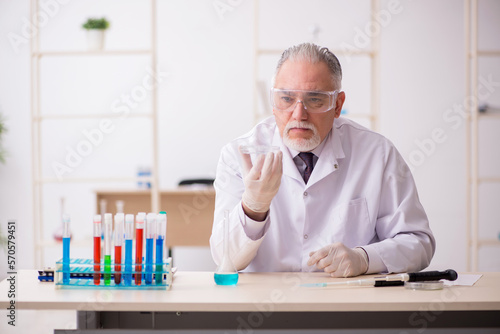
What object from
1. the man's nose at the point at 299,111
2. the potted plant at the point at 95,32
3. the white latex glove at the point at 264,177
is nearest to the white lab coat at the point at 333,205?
the man's nose at the point at 299,111

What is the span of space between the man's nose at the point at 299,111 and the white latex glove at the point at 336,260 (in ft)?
1.38

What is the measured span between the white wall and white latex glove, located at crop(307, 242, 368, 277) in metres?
3.23

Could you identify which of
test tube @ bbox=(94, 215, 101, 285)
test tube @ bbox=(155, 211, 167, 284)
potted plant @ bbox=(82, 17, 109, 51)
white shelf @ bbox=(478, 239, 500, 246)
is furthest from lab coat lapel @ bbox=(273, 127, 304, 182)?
potted plant @ bbox=(82, 17, 109, 51)

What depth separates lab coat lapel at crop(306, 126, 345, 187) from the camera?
1.85 metres

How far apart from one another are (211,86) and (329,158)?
3.00 meters

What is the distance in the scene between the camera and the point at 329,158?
188 centimetres

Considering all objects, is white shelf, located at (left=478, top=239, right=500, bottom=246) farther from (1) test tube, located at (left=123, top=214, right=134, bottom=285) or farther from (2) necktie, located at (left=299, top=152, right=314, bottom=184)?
(1) test tube, located at (left=123, top=214, right=134, bottom=285)

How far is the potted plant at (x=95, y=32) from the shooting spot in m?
3.89

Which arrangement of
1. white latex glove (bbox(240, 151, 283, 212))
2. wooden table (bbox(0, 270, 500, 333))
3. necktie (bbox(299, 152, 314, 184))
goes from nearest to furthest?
1. wooden table (bbox(0, 270, 500, 333))
2. white latex glove (bbox(240, 151, 283, 212))
3. necktie (bbox(299, 152, 314, 184))

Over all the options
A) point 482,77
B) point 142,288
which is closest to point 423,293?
point 142,288

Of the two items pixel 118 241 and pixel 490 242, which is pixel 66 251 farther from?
pixel 490 242

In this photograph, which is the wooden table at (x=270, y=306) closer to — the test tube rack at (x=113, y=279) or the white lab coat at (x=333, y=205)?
the test tube rack at (x=113, y=279)

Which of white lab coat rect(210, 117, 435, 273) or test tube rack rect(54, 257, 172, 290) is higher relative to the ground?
white lab coat rect(210, 117, 435, 273)

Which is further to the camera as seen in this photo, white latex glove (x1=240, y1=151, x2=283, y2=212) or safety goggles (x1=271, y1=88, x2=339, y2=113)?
safety goggles (x1=271, y1=88, x2=339, y2=113)
